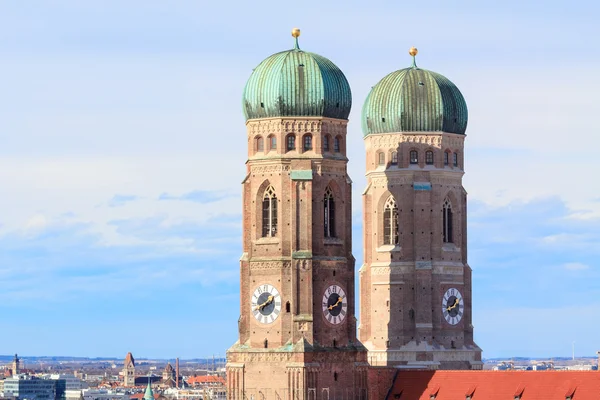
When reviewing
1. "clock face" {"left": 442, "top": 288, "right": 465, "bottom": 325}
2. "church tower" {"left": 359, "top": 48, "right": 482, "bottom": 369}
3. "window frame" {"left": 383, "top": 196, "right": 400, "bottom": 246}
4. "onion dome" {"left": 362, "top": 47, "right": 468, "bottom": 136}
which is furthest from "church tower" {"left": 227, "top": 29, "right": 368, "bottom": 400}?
"clock face" {"left": 442, "top": 288, "right": 465, "bottom": 325}

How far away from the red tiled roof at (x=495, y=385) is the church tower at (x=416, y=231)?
8768 millimetres

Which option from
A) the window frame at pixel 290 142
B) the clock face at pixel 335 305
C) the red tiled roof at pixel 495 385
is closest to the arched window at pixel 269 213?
the window frame at pixel 290 142

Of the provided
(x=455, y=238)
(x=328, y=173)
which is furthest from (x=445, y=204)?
(x=328, y=173)

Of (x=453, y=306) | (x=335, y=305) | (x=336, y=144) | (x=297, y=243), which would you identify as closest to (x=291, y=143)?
(x=336, y=144)

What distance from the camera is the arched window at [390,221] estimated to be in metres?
134

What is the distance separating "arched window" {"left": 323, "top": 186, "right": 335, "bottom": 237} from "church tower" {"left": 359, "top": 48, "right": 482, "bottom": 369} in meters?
14.3

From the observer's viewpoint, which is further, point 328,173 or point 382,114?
point 382,114

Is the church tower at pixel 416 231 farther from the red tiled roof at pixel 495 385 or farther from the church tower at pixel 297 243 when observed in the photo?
the church tower at pixel 297 243

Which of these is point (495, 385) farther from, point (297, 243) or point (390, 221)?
point (390, 221)

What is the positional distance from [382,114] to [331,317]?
71.4 ft

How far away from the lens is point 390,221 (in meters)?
134

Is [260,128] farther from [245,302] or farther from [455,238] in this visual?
[455,238]

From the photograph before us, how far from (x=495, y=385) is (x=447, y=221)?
20228mm

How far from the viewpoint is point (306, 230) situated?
11819 centimetres
